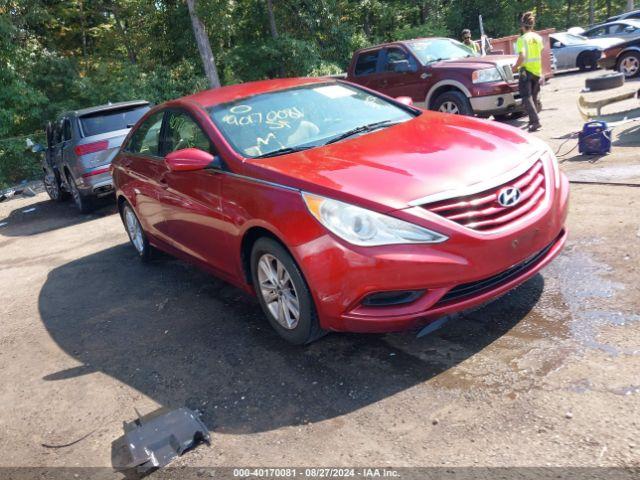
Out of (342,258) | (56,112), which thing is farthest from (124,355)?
(56,112)

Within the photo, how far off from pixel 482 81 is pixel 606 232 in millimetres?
5865

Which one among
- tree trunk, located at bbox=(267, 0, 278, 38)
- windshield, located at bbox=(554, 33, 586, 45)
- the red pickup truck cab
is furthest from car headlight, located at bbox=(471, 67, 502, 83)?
tree trunk, located at bbox=(267, 0, 278, 38)

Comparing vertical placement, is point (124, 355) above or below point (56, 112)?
below

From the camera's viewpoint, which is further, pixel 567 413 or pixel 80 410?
pixel 80 410

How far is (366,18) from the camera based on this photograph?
95.6 ft

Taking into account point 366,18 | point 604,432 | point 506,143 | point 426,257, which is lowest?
point 604,432

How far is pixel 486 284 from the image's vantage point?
3.29 meters

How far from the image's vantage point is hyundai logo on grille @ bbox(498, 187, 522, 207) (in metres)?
3.30

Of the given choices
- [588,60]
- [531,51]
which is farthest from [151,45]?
[531,51]

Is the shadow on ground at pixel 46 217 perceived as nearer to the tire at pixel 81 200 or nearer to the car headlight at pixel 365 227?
the tire at pixel 81 200

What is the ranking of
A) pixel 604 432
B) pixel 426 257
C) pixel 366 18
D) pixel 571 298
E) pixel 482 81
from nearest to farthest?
pixel 604 432, pixel 426 257, pixel 571 298, pixel 482 81, pixel 366 18

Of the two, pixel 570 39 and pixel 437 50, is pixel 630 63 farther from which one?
pixel 437 50

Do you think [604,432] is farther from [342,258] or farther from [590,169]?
[590,169]

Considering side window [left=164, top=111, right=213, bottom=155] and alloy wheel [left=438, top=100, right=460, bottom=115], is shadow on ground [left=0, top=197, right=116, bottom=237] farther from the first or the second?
alloy wheel [left=438, top=100, right=460, bottom=115]
